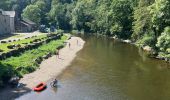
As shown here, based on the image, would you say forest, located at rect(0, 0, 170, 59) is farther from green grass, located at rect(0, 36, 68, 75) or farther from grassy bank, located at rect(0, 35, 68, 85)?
grassy bank, located at rect(0, 35, 68, 85)

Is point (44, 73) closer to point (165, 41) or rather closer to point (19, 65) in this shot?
point (19, 65)

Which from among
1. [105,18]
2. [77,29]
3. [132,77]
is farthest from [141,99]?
[77,29]

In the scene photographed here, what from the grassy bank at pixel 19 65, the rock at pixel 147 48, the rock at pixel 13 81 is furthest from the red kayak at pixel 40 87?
the rock at pixel 147 48

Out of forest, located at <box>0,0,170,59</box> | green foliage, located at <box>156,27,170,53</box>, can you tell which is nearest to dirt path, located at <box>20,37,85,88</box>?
green foliage, located at <box>156,27,170,53</box>

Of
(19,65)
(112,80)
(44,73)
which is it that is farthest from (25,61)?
(112,80)

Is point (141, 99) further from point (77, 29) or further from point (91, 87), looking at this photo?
point (77, 29)

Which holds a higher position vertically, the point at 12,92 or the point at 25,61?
the point at 25,61
